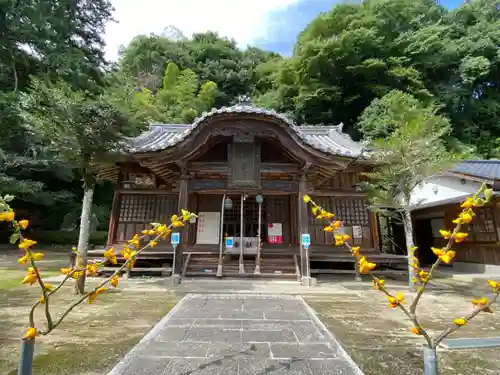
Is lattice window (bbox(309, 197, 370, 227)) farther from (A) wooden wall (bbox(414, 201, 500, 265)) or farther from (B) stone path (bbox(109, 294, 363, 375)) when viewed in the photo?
(B) stone path (bbox(109, 294, 363, 375))

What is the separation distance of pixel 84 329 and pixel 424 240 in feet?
58.3

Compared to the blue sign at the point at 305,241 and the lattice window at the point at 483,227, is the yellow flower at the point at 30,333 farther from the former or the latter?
the lattice window at the point at 483,227

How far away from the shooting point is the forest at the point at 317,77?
14.6 metres

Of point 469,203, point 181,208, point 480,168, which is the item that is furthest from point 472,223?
point 469,203

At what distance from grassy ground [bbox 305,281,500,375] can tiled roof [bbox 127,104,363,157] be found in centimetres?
404

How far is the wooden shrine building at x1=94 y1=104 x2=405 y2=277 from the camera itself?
25.9ft

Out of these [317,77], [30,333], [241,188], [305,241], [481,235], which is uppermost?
[317,77]

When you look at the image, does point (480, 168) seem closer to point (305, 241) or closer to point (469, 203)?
point (305, 241)

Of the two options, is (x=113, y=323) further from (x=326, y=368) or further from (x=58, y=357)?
(x=326, y=368)

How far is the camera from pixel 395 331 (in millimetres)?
4078

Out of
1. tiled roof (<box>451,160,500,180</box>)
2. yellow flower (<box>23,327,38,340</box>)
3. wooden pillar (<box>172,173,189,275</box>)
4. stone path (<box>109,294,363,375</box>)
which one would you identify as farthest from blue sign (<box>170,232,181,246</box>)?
tiled roof (<box>451,160,500,180</box>)

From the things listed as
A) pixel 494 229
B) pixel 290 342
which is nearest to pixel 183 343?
pixel 290 342

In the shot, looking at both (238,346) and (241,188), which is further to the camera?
(241,188)

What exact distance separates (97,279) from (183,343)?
21.4ft
